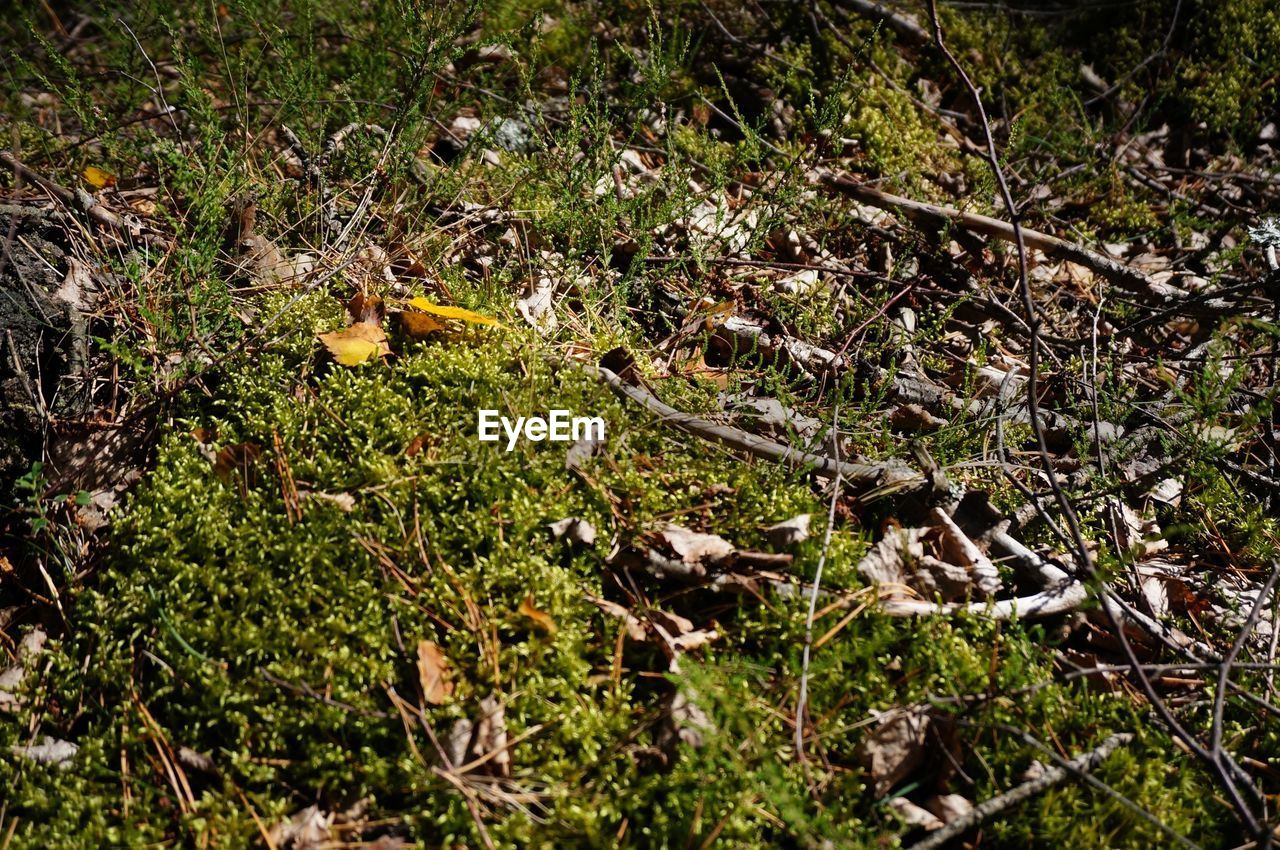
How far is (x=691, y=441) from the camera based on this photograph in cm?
284

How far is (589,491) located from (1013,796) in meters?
1.35

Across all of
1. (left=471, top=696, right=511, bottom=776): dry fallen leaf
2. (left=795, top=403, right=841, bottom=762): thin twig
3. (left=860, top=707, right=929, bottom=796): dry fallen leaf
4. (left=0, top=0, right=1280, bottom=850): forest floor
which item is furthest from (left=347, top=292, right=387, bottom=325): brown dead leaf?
(left=860, top=707, right=929, bottom=796): dry fallen leaf

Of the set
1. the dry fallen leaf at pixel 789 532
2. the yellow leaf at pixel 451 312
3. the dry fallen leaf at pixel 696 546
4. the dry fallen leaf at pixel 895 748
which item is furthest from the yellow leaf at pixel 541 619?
the yellow leaf at pixel 451 312

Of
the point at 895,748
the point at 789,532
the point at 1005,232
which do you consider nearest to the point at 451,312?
the point at 789,532

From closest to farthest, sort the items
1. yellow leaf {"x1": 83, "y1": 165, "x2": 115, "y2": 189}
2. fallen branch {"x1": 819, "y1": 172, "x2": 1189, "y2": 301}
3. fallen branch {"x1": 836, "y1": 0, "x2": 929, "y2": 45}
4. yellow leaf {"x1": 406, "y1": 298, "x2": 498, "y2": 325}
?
1. yellow leaf {"x1": 406, "y1": 298, "x2": 498, "y2": 325}
2. yellow leaf {"x1": 83, "y1": 165, "x2": 115, "y2": 189}
3. fallen branch {"x1": 819, "y1": 172, "x2": 1189, "y2": 301}
4. fallen branch {"x1": 836, "y1": 0, "x2": 929, "y2": 45}

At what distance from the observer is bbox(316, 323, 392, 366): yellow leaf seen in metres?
2.79

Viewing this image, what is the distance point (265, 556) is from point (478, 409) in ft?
2.47

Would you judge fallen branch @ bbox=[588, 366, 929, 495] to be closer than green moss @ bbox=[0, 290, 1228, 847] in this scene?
No

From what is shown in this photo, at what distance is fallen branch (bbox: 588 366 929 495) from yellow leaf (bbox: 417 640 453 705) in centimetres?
107

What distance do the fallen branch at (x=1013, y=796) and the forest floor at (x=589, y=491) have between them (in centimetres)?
1

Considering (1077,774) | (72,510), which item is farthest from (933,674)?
(72,510)

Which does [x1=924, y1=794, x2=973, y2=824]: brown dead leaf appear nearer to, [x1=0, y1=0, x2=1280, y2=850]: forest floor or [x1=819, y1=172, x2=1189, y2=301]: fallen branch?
[x1=0, y1=0, x2=1280, y2=850]: forest floor

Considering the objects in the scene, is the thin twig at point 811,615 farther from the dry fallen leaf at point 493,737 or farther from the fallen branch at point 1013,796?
the dry fallen leaf at point 493,737
